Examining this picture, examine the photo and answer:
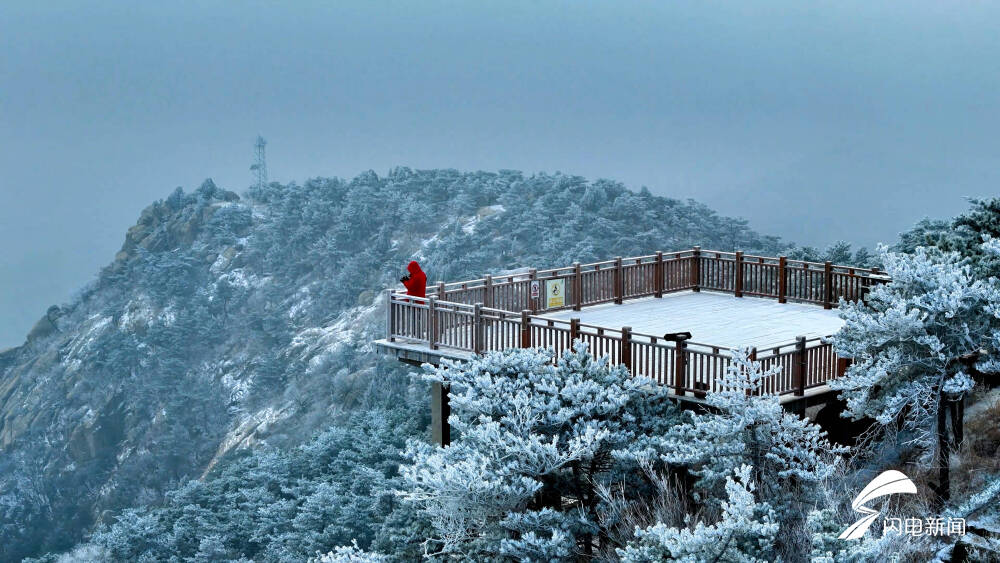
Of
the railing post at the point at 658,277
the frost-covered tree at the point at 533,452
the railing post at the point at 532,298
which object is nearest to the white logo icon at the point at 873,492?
the frost-covered tree at the point at 533,452

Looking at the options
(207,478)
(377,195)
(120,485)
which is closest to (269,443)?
(207,478)

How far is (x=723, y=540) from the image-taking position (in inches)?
436

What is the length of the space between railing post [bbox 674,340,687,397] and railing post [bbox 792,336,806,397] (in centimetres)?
142

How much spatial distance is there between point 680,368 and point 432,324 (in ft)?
15.4

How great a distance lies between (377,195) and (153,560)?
47.9 metres

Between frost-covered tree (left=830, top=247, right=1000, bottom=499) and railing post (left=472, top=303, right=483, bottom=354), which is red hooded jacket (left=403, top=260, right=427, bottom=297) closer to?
railing post (left=472, top=303, right=483, bottom=354)

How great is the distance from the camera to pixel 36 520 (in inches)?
2306

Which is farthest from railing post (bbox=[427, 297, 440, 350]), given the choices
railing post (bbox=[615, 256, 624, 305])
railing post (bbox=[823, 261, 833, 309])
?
railing post (bbox=[823, 261, 833, 309])

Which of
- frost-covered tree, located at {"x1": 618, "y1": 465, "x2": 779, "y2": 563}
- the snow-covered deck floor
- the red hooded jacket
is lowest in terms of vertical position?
frost-covered tree, located at {"x1": 618, "y1": 465, "x2": 779, "y2": 563}

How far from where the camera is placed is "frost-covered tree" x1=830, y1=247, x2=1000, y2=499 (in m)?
12.7

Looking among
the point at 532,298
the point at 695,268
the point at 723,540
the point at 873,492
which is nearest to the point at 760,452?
the point at 873,492

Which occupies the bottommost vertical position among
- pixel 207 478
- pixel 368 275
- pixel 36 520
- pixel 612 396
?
pixel 36 520

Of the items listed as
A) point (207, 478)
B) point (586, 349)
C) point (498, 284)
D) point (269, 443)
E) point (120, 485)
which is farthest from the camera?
point (120, 485)

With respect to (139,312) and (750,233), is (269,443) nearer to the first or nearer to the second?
(139,312)
